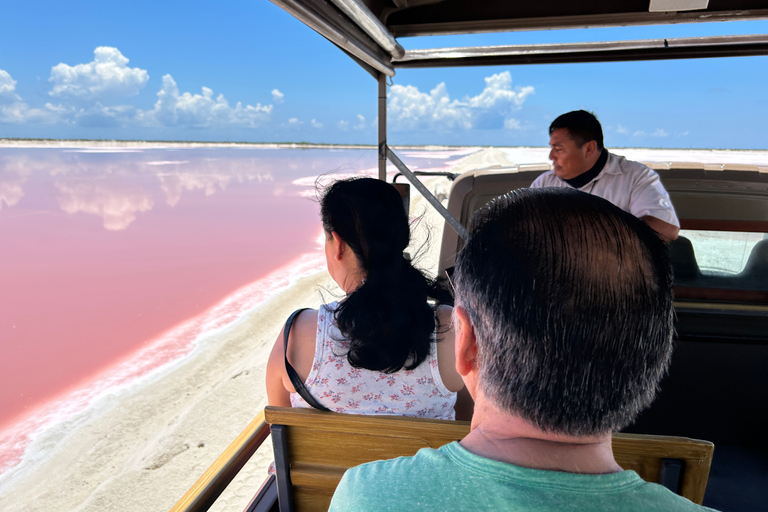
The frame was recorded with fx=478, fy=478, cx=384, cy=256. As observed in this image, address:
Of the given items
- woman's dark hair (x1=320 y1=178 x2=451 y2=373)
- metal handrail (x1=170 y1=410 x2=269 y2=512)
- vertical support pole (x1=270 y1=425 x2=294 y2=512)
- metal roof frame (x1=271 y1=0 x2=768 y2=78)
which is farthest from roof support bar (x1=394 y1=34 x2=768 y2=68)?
vertical support pole (x1=270 y1=425 x2=294 y2=512)

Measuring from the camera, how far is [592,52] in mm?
3203

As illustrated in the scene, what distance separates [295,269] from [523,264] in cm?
911

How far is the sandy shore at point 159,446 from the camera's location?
9.71 ft

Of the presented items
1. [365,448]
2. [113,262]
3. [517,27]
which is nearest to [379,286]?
[365,448]

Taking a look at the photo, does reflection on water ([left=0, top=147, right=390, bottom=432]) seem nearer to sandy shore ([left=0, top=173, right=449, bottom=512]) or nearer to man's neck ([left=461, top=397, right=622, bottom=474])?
sandy shore ([left=0, top=173, right=449, bottom=512])

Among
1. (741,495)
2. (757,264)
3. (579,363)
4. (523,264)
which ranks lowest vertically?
(741,495)

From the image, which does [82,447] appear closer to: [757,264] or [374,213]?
[374,213]

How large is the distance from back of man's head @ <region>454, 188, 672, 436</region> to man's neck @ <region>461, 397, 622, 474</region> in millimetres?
14

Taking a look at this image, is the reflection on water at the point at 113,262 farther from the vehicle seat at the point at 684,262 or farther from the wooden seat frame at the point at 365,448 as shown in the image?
the vehicle seat at the point at 684,262

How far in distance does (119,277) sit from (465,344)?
9828mm

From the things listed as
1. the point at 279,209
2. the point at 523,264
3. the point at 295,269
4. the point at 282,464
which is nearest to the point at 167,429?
the point at 282,464

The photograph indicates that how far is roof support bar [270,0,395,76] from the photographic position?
191 cm

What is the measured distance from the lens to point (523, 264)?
0.61m

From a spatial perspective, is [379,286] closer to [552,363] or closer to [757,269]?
[552,363]
